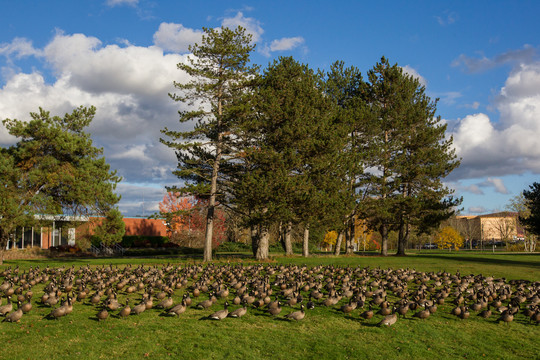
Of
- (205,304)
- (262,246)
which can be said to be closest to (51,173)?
(262,246)

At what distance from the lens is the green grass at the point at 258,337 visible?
510 inches

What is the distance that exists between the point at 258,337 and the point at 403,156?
36188mm

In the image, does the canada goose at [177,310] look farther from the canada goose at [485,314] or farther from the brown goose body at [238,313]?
the canada goose at [485,314]

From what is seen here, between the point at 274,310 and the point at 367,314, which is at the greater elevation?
the point at 274,310

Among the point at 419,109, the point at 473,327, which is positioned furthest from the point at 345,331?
the point at 419,109

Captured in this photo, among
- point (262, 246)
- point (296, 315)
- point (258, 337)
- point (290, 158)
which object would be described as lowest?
point (258, 337)

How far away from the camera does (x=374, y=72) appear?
49.9 meters

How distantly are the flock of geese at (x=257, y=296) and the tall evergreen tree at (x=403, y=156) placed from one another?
22.1 metres

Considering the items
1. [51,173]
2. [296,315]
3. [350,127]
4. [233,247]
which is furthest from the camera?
[233,247]

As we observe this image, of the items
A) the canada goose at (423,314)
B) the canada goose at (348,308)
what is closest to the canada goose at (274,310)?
the canada goose at (348,308)

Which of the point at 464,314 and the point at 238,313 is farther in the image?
the point at 464,314

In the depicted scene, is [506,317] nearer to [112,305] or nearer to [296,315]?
[296,315]

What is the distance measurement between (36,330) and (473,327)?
14.9 meters

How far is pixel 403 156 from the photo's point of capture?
4659cm
